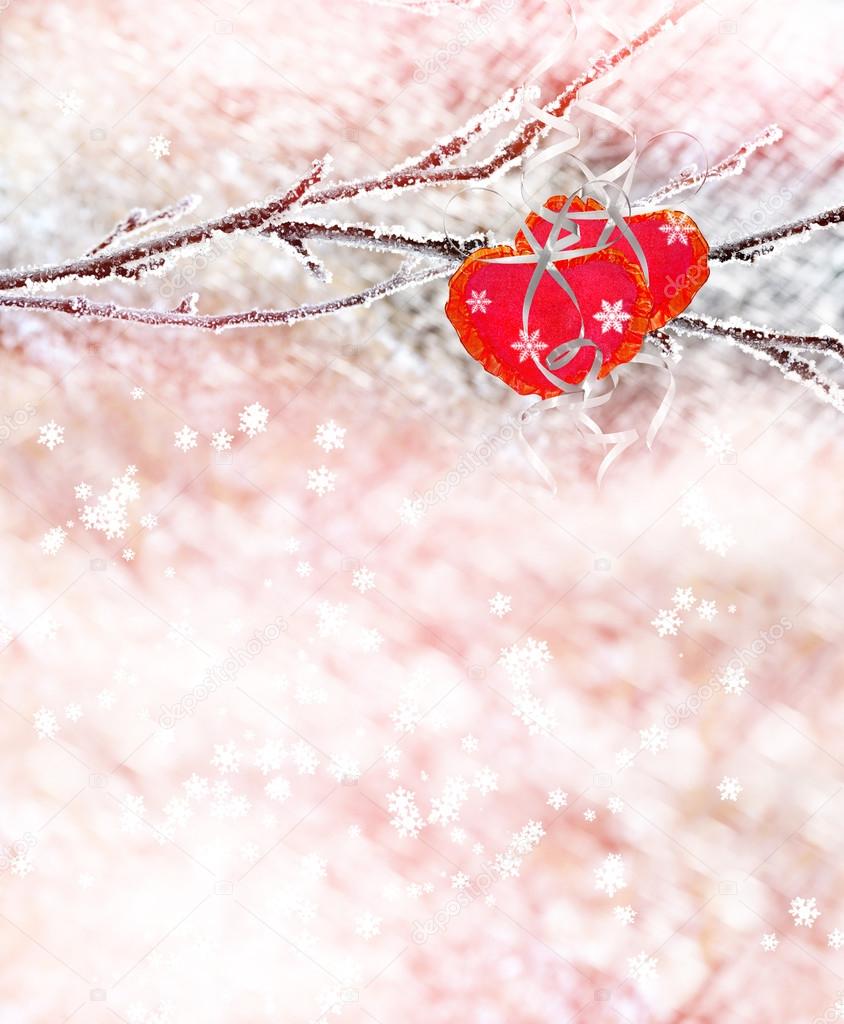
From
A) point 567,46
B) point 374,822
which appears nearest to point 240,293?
point 567,46

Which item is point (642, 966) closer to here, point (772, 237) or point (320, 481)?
point (320, 481)

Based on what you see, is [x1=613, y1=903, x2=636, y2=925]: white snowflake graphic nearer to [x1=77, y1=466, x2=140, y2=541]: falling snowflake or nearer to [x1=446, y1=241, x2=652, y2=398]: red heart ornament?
[x1=446, y1=241, x2=652, y2=398]: red heart ornament

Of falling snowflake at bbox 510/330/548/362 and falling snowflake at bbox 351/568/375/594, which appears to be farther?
falling snowflake at bbox 351/568/375/594

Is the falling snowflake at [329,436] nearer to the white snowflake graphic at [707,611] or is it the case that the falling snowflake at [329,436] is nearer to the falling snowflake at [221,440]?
the falling snowflake at [221,440]

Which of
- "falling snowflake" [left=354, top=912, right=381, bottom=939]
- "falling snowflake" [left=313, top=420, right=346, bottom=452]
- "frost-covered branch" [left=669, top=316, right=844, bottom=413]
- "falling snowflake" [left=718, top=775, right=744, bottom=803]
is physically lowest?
"falling snowflake" [left=354, top=912, right=381, bottom=939]

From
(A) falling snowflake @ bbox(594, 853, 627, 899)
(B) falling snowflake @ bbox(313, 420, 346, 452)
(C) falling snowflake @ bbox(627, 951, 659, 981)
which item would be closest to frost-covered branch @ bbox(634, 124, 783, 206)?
(B) falling snowflake @ bbox(313, 420, 346, 452)
